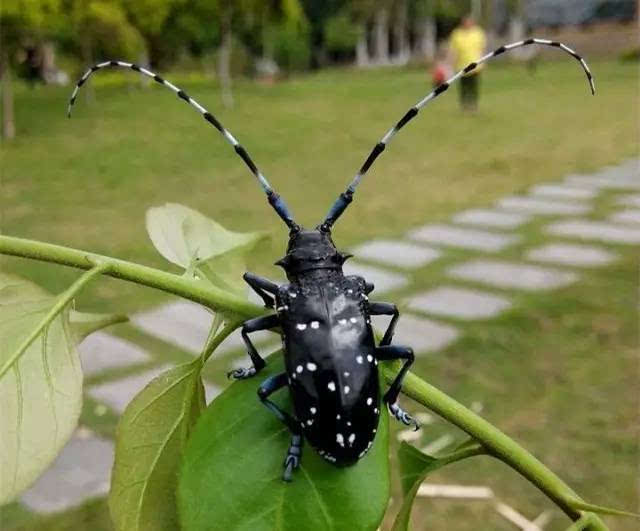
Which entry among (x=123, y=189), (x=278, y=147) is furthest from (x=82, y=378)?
(x=278, y=147)

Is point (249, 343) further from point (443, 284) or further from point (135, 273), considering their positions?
point (443, 284)

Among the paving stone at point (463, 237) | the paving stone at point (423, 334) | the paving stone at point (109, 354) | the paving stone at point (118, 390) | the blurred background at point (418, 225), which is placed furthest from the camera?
the paving stone at point (463, 237)

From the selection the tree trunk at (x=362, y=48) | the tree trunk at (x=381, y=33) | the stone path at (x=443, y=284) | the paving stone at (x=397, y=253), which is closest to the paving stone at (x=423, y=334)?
the stone path at (x=443, y=284)

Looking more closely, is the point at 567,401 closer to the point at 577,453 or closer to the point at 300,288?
the point at 577,453

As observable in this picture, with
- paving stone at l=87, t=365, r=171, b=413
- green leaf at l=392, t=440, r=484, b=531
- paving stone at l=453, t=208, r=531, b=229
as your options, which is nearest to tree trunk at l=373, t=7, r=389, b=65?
paving stone at l=453, t=208, r=531, b=229

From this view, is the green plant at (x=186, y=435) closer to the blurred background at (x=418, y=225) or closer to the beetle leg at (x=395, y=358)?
the beetle leg at (x=395, y=358)
